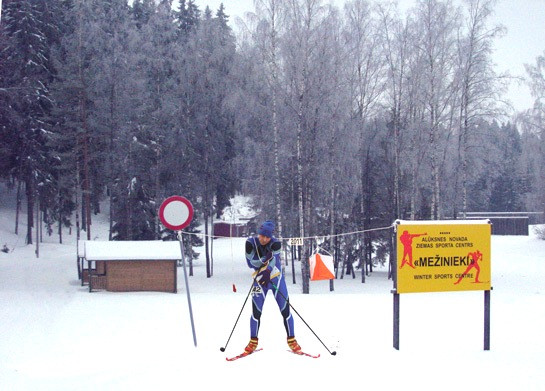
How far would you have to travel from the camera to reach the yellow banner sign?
753cm

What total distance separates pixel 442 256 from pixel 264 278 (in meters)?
2.31

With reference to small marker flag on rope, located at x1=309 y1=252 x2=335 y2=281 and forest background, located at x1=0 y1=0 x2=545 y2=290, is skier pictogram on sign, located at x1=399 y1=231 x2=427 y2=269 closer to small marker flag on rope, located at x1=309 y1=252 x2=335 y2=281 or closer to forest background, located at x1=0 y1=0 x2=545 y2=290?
small marker flag on rope, located at x1=309 y1=252 x2=335 y2=281

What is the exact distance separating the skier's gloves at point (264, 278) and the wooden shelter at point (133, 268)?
1784 centimetres

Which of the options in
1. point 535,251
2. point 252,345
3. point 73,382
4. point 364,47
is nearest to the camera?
point 73,382

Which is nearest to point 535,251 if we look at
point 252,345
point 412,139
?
point 412,139

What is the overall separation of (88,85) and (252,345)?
27.4 meters

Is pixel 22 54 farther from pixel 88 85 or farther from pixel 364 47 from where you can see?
pixel 364 47

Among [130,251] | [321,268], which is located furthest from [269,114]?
→ [321,268]

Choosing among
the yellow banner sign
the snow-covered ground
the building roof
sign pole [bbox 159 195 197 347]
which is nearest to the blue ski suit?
the snow-covered ground

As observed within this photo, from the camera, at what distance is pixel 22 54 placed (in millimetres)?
32594

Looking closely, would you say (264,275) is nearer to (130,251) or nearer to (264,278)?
(264,278)

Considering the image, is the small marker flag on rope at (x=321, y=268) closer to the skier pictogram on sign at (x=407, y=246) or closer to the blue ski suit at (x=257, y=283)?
the skier pictogram on sign at (x=407, y=246)

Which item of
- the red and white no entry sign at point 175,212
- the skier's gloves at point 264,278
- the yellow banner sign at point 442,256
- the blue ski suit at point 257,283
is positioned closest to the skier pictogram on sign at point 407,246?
the yellow banner sign at point 442,256

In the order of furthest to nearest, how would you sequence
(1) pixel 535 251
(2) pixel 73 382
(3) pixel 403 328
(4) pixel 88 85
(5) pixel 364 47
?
1. (1) pixel 535 251
2. (4) pixel 88 85
3. (5) pixel 364 47
4. (3) pixel 403 328
5. (2) pixel 73 382
